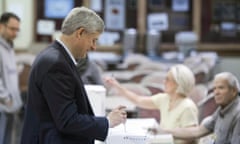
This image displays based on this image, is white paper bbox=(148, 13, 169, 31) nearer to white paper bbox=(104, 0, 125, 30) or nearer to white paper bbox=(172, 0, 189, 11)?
white paper bbox=(172, 0, 189, 11)

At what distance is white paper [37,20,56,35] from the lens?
9180 mm

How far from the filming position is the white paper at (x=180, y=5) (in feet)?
30.1

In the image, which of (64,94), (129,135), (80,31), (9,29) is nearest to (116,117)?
(129,135)

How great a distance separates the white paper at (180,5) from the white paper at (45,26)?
2143 mm

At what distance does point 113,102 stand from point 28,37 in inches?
189

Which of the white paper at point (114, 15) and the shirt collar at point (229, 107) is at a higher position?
the white paper at point (114, 15)

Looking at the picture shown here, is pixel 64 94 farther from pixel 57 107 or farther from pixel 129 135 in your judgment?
pixel 129 135

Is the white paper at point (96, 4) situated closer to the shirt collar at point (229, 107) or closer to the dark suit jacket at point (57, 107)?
the shirt collar at point (229, 107)

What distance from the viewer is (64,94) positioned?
209cm

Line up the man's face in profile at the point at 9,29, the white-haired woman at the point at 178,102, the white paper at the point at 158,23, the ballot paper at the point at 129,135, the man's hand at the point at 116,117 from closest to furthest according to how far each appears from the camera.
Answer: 1. the man's hand at the point at 116,117
2. the ballot paper at the point at 129,135
3. the white-haired woman at the point at 178,102
4. the man's face in profile at the point at 9,29
5. the white paper at the point at 158,23

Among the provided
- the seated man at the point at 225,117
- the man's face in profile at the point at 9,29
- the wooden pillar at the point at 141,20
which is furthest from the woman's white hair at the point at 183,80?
the wooden pillar at the point at 141,20

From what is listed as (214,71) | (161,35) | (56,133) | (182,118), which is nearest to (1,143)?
(182,118)

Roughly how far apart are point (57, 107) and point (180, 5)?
734cm

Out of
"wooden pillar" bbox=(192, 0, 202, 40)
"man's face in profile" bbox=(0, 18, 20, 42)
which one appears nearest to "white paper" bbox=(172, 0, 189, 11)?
"wooden pillar" bbox=(192, 0, 202, 40)
